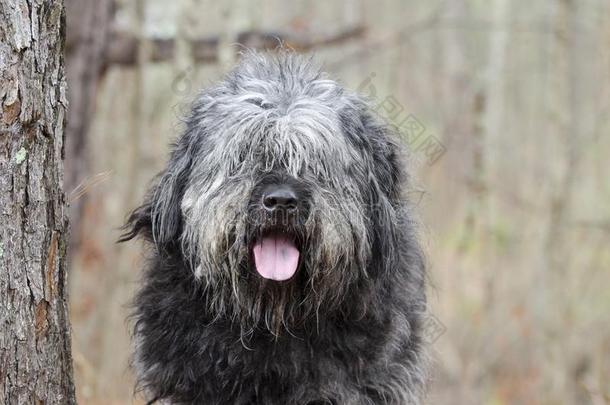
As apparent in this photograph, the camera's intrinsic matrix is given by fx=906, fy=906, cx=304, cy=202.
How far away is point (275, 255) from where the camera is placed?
3.81m

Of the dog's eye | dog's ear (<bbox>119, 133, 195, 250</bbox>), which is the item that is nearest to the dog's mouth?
dog's ear (<bbox>119, 133, 195, 250</bbox>)

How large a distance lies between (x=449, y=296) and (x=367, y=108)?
840cm

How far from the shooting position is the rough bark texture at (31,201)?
3.43 m

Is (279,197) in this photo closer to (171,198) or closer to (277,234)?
(277,234)

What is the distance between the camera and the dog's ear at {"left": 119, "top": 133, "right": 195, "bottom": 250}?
4.08 meters

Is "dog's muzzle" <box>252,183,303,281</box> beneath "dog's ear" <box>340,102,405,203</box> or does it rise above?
beneath

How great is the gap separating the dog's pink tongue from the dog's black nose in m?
0.17

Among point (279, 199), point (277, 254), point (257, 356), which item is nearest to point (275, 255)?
point (277, 254)

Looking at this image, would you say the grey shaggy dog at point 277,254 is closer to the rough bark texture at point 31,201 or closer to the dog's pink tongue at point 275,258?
the dog's pink tongue at point 275,258

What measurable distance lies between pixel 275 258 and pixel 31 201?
39.8 inches

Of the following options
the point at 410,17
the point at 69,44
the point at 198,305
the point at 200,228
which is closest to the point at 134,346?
the point at 198,305

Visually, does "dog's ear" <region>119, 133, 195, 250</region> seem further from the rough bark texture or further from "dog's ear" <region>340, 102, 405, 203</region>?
"dog's ear" <region>340, 102, 405, 203</region>

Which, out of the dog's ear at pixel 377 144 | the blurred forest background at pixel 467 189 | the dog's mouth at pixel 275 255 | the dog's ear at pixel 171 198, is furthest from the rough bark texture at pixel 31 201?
the blurred forest background at pixel 467 189

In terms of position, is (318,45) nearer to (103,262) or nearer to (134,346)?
(103,262)
